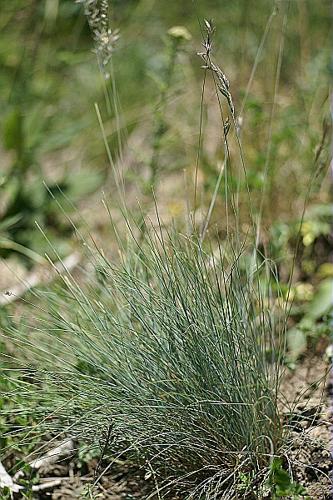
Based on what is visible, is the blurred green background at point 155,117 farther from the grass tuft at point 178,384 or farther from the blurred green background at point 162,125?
the grass tuft at point 178,384

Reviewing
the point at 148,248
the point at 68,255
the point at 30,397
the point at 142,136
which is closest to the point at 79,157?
the point at 142,136

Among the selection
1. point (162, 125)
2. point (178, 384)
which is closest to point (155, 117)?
point (162, 125)

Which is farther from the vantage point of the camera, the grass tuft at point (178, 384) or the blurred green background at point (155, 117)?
the blurred green background at point (155, 117)

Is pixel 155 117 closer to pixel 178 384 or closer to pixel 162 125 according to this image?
pixel 162 125

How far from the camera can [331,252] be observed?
2.50 m

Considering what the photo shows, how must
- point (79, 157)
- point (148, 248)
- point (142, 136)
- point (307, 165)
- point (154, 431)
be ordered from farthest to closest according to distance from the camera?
point (142, 136) → point (79, 157) → point (307, 165) → point (148, 248) → point (154, 431)

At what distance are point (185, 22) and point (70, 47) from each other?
0.48 m

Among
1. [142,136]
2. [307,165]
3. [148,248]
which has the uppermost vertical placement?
[148,248]

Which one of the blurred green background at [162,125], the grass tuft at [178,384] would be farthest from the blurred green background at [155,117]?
the grass tuft at [178,384]

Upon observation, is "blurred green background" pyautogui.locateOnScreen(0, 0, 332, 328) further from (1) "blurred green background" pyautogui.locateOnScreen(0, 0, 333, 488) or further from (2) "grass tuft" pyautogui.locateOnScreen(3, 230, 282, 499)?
(2) "grass tuft" pyautogui.locateOnScreen(3, 230, 282, 499)

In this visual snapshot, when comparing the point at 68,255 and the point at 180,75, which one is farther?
the point at 180,75

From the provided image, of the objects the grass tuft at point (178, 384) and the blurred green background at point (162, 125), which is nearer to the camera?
the grass tuft at point (178, 384)

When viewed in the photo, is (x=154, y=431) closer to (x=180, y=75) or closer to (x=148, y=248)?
(x=148, y=248)

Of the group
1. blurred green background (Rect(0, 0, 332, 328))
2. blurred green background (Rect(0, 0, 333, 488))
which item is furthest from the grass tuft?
blurred green background (Rect(0, 0, 332, 328))
